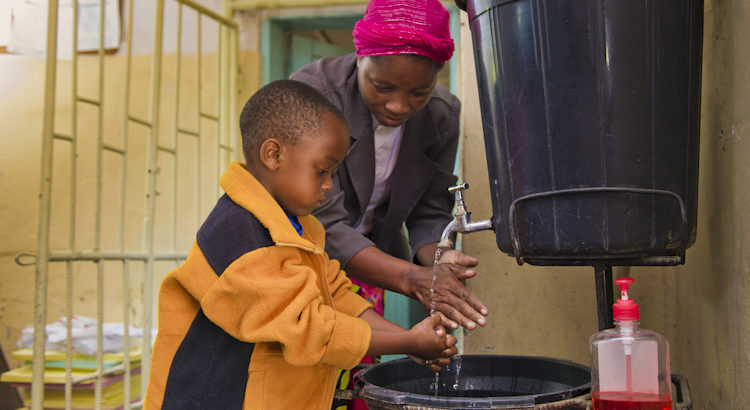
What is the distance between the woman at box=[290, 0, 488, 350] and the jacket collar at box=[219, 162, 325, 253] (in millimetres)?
270

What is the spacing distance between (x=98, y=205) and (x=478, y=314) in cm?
175

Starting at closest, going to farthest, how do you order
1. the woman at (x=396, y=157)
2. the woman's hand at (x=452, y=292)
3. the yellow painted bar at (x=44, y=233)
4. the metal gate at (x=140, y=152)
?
the woman's hand at (x=452, y=292)
the woman at (x=396, y=157)
the yellow painted bar at (x=44, y=233)
the metal gate at (x=140, y=152)

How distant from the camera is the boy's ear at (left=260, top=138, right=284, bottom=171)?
1208mm

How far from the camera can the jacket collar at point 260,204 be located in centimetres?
112

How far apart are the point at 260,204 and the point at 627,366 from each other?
67 centimetres

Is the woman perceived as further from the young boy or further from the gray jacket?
the young boy

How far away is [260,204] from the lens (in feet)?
3.79

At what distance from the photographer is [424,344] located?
1.12 metres

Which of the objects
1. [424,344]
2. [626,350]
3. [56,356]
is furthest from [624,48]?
[56,356]

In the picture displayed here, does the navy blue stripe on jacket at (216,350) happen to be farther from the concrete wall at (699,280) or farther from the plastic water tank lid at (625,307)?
the concrete wall at (699,280)

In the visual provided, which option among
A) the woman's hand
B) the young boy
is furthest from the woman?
the young boy

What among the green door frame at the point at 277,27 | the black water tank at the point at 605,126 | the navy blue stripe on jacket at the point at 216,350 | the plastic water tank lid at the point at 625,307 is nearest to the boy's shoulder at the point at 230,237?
the navy blue stripe on jacket at the point at 216,350

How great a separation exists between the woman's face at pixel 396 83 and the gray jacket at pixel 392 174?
102 millimetres

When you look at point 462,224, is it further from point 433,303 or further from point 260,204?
point 260,204
